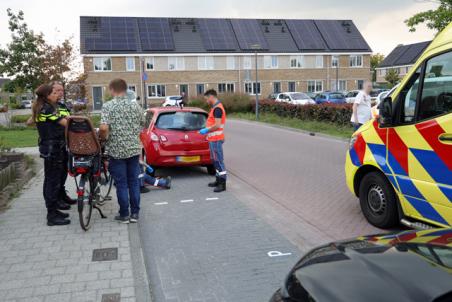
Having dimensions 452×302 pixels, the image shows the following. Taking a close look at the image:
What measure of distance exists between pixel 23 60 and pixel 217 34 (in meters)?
34.6

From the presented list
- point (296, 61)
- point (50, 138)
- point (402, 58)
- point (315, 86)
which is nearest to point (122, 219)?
point (50, 138)

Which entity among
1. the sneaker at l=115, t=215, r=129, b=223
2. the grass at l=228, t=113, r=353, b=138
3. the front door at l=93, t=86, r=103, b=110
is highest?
the front door at l=93, t=86, r=103, b=110

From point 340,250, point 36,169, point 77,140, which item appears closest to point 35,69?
point 36,169

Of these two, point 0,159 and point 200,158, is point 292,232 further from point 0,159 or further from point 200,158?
point 0,159

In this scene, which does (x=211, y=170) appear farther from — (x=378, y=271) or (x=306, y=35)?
(x=306, y=35)

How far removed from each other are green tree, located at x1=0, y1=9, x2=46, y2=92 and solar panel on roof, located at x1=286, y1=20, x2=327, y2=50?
1518 inches

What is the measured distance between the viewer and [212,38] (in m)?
54.5

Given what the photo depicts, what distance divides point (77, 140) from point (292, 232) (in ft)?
9.22

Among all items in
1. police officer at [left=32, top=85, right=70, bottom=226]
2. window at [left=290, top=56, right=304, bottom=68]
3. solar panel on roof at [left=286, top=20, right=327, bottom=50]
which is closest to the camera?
police officer at [left=32, top=85, right=70, bottom=226]

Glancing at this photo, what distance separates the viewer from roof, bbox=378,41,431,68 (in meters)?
74.6

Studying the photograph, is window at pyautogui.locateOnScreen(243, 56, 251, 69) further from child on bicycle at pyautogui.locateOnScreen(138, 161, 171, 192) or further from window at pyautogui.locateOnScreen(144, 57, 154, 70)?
child on bicycle at pyautogui.locateOnScreen(138, 161, 171, 192)

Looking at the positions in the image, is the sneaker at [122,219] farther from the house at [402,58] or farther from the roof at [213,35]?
the house at [402,58]

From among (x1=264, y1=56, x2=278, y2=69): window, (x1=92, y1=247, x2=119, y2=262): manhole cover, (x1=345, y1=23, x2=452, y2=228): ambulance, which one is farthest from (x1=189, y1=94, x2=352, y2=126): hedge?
(x1=264, y1=56, x2=278, y2=69): window

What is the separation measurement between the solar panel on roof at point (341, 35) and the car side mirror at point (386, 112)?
54.0 meters
